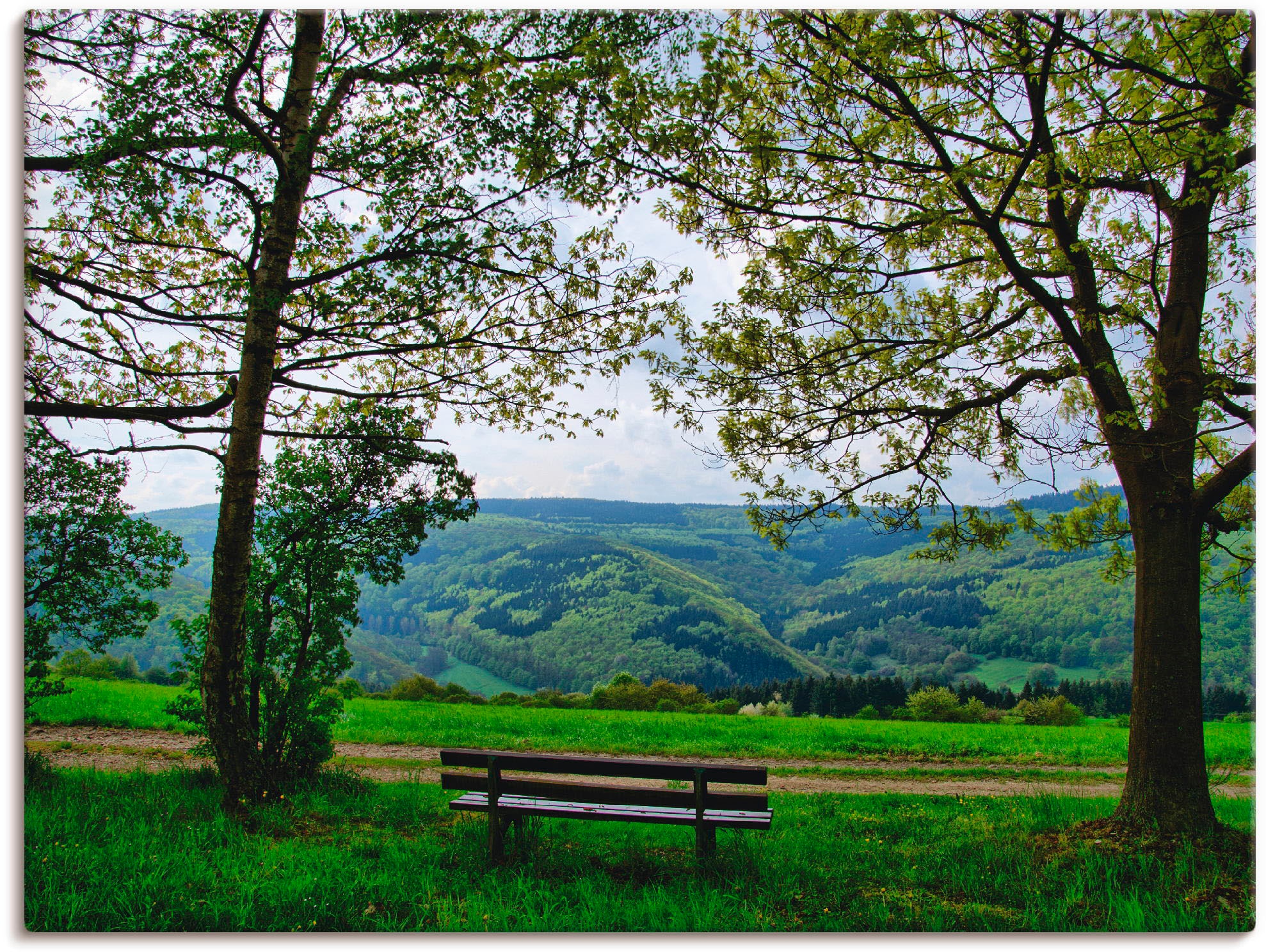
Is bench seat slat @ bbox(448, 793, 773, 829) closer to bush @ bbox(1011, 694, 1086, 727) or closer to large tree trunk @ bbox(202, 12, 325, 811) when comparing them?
large tree trunk @ bbox(202, 12, 325, 811)

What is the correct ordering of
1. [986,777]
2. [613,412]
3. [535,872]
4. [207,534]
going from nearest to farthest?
[535,872]
[613,412]
[986,777]
[207,534]

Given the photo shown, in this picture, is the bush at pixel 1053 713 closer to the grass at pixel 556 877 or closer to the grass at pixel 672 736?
the grass at pixel 672 736

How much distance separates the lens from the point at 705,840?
4.29m

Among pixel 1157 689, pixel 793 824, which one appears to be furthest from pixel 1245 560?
pixel 793 824

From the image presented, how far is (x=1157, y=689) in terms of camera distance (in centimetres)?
502

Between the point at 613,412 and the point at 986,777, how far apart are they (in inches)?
381

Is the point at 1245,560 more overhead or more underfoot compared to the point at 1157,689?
more overhead

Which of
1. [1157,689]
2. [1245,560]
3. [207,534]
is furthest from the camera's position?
[207,534]

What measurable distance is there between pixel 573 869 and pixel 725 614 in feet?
389

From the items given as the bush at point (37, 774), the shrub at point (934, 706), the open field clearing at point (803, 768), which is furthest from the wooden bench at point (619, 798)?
the shrub at point (934, 706)

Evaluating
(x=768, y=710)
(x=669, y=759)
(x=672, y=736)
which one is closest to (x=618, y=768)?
(x=669, y=759)

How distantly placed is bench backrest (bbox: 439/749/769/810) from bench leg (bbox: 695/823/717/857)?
0.45ft

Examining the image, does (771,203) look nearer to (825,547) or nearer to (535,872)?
(535,872)

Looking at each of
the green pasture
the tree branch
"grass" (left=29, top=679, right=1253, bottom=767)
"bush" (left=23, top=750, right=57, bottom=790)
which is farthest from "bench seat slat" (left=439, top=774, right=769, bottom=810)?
Answer: the green pasture
